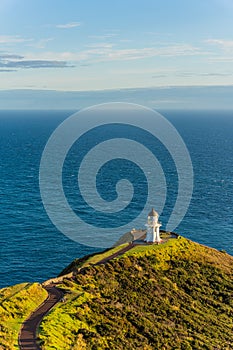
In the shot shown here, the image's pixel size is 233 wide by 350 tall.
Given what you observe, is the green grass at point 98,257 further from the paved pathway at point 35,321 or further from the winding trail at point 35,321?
the paved pathway at point 35,321

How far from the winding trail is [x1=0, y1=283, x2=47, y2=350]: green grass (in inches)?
15.6

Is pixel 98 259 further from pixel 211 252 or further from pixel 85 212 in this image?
pixel 85 212

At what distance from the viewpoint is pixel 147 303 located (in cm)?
4716

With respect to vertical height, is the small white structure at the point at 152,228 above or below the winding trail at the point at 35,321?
above

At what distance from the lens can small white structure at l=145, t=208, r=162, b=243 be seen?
6225cm

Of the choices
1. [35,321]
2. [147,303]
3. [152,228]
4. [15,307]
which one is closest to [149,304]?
[147,303]

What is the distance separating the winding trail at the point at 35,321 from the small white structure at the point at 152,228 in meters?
18.4

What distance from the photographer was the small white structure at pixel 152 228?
2451 inches

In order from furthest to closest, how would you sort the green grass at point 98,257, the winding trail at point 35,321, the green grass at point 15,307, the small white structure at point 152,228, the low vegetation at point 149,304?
1. the small white structure at point 152,228
2. the green grass at point 98,257
3. the low vegetation at point 149,304
4. the green grass at point 15,307
5. the winding trail at point 35,321

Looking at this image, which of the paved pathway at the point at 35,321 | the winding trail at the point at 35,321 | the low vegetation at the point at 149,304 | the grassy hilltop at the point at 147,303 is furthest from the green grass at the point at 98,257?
the paved pathway at the point at 35,321

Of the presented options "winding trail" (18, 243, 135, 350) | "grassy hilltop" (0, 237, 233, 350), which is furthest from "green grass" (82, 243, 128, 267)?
"winding trail" (18, 243, 135, 350)

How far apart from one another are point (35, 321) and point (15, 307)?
127 inches

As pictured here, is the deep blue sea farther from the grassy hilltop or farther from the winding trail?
the winding trail

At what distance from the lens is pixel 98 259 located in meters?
56.5
